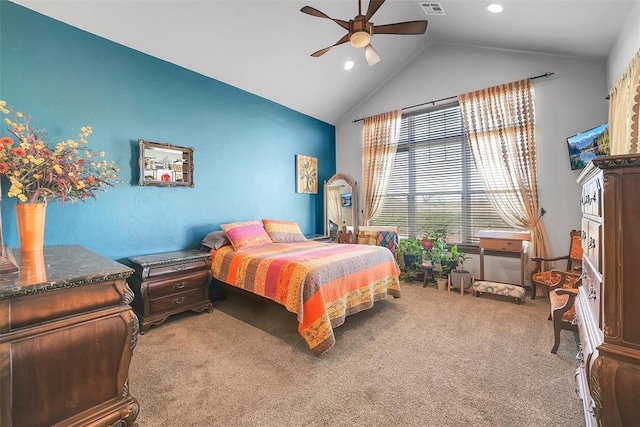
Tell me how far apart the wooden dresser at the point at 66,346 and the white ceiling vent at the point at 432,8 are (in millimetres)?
4169

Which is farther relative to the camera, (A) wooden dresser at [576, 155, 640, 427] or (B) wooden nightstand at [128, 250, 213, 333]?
(B) wooden nightstand at [128, 250, 213, 333]

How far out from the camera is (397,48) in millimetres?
4324

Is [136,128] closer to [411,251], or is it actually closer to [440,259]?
[411,251]

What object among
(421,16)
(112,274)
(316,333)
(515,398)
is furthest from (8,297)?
(421,16)

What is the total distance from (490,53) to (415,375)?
4465 mm

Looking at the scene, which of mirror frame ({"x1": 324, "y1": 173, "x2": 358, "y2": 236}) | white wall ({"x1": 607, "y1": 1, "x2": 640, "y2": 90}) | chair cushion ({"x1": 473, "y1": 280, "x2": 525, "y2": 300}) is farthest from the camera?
mirror frame ({"x1": 324, "y1": 173, "x2": 358, "y2": 236})

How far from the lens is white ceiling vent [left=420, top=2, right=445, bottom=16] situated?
3.33 m

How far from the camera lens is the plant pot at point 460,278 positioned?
150 inches

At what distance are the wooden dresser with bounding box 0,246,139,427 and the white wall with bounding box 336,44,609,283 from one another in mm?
4447

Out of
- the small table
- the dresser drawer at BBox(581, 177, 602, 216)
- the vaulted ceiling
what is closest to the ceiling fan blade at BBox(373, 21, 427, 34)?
the vaulted ceiling

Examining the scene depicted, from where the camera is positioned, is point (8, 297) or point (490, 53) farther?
point (490, 53)

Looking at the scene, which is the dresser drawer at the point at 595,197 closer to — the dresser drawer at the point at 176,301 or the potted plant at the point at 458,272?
the potted plant at the point at 458,272

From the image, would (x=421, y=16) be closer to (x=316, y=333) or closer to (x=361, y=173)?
(x=361, y=173)

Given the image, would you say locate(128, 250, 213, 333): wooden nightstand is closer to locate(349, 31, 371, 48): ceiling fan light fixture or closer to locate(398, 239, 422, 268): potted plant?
locate(349, 31, 371, 48): ceiling fan light fixture
